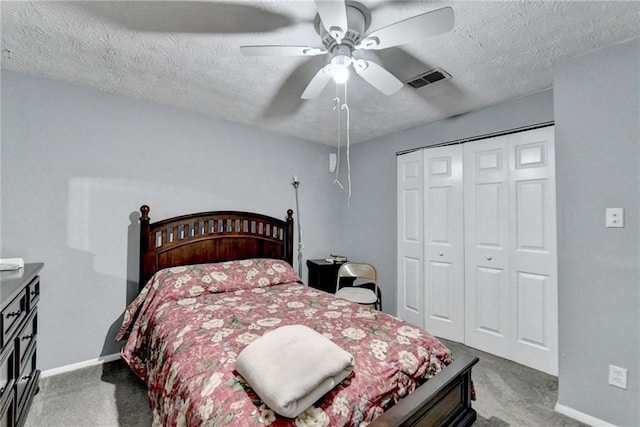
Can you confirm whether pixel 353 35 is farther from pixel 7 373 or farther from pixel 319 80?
pixel 7 373

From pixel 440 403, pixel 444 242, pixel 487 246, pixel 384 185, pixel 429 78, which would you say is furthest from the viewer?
pixel 384 185

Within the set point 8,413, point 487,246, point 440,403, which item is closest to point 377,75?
point 440,403

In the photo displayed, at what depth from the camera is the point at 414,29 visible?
1.28 m

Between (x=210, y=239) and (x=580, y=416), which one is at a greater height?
(x=210, y=239)

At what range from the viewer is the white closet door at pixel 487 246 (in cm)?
270

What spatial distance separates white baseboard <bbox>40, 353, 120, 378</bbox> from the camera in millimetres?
2266

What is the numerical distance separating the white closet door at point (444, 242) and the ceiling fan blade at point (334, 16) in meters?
2.14

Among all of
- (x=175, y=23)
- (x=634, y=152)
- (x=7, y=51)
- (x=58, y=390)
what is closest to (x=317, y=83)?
(x=175, y=23)

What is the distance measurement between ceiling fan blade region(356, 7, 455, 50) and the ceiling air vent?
86 cm

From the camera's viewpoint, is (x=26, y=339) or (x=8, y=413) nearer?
(x=8, y=413)

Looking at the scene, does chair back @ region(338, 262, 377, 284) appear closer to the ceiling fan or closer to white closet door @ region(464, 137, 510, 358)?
white closet door @ region(464, 137, 510, 358)

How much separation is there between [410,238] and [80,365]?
3.30m

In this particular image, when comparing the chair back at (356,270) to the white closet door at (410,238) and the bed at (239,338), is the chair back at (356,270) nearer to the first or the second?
the white closet door at (410,238)

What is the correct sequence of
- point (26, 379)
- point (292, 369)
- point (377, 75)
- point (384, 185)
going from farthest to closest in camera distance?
1. point (384, 185)
2. point (26, 379)
3. point (377, 75)
4. point (292, 369)
